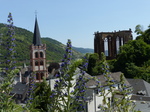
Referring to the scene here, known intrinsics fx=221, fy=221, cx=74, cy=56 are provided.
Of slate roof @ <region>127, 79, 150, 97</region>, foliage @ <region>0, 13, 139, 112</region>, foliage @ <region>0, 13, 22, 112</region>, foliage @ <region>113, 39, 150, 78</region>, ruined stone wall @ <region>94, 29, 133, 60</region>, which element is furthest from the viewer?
ruined stone wall @ <region>94, 29, 133, 60</region>

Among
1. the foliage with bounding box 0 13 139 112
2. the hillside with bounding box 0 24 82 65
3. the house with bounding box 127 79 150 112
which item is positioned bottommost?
the house with bounding box 127 79 150 112

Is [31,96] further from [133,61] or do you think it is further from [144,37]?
[144,37]

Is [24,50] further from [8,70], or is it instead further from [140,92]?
[8,70]

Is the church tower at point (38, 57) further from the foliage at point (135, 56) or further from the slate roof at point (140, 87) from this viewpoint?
the slate roof at point (140, 87)

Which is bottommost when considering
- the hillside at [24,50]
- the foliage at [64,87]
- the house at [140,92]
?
the house at [140,92]

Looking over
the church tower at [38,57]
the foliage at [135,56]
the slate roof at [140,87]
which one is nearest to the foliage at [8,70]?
the slate roof at [140,87]

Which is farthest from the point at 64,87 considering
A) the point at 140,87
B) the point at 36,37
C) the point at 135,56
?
the point at 36,37

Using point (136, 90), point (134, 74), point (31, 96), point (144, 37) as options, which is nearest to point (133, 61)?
point (134, 74)

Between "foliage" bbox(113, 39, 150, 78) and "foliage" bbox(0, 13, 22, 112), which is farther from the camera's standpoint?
"foliage" bbox(113, 39, 150, 78)

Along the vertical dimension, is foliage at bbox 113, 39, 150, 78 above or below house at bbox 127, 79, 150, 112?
above

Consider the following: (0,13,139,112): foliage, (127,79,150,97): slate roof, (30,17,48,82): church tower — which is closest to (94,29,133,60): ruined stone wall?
(30,17,48,82): church tower

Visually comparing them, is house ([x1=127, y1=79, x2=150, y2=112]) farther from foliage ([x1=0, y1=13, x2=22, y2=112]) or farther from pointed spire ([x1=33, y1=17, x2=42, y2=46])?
pointed spire ([x1=33, y1=17, x2=42, y2=46])

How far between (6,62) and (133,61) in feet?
143

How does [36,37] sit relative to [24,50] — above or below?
above
